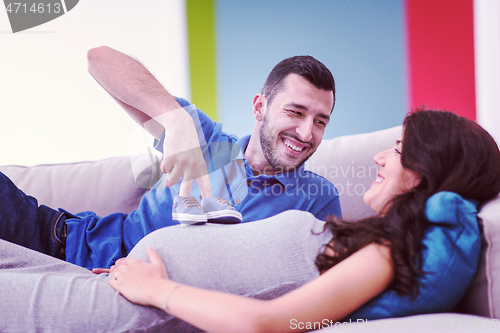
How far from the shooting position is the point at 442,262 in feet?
2.01

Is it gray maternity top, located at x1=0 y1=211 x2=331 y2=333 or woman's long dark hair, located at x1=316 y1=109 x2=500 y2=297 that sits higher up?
woman's long dark hair, located at x1=316 y1=109 x2=500 y2=297

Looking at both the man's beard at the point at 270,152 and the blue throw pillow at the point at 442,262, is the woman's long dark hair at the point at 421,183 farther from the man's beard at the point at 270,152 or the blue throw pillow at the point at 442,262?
the man's beard at the point at 270,152

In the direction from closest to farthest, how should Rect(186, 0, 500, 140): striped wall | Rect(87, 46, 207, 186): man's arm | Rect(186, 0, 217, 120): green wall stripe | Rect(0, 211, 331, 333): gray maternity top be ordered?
Rect(0, 211, 331, 333): gray maternity top
Rect(87, 46, 207, 186): man's arm
Rect(186, 0, 500, 140): striped wall
Rect(186, 0, 217, 120): green wall stripe

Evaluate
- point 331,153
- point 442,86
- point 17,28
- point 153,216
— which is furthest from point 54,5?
point 442,86

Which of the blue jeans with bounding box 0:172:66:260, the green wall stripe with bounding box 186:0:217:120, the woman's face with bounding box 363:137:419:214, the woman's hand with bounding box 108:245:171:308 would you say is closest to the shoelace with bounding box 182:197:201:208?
the woman's hand with bounding box 108:245:171:308

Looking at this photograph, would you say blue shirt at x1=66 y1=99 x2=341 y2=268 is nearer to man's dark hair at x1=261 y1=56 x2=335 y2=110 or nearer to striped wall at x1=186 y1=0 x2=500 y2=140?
man's dark hair at x1=261 y1=56 x2=335 y2=110

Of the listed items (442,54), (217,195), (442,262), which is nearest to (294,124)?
(217,195)

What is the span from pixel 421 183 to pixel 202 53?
179 centimetres

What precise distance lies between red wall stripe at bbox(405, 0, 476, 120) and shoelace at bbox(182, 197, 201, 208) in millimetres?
1511

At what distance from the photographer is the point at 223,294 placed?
59 cm

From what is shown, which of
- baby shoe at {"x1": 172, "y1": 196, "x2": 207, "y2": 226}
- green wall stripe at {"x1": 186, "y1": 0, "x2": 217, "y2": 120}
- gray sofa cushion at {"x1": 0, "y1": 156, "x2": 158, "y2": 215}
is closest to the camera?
baby shoe at {"x1": 172, "y1": 196, "x2": 207, "y2": 226}

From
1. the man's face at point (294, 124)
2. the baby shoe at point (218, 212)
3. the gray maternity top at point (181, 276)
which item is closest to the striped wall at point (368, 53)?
the man's face at point (294, 124)

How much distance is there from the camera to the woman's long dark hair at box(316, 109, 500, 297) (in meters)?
0.62

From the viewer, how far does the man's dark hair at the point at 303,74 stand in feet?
4.26
